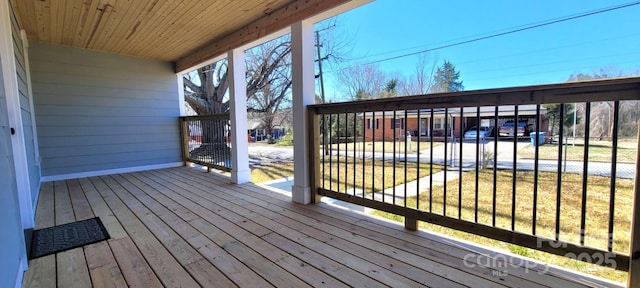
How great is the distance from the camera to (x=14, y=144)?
2033 mm

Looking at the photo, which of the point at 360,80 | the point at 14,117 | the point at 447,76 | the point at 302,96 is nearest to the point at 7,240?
the point at 14,117

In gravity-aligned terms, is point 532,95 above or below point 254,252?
above

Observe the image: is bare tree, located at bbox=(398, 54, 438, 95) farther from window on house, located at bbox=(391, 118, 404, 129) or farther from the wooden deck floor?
the wooden deck floor

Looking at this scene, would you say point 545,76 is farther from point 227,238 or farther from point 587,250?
point 227,238

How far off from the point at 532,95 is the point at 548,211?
9.00ft

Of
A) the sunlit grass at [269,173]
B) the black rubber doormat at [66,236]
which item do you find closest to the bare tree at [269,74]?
the sunlit grass at [269,173]

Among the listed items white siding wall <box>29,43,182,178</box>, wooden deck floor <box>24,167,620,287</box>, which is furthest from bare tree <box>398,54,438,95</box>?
wooden deck floor <box>24,167,620,287</box>

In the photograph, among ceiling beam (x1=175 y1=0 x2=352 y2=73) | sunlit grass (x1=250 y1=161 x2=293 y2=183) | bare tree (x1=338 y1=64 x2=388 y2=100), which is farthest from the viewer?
bare tree (x1=338 y1=64 x2=388 y2=100)

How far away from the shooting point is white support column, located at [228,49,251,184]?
12.0ft

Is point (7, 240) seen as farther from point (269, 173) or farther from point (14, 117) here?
point (269, 173)

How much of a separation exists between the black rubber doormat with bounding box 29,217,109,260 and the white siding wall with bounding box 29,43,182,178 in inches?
103

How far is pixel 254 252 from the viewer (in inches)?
67.9

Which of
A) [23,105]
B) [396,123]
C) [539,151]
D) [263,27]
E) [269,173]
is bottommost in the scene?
[269,173]

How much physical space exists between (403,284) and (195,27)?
3558 mm
